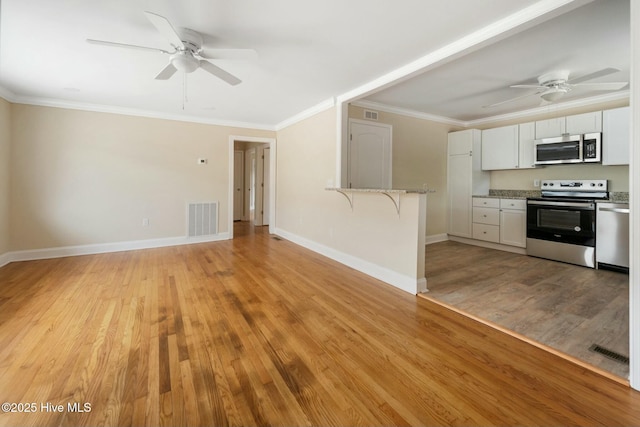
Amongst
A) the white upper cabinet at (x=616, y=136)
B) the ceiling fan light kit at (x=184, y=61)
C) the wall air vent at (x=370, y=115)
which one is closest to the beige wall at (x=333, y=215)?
the wall air vent at (x=370, y=115)

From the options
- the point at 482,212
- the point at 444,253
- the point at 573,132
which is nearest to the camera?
the point at 573,132

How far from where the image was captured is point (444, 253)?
4594 millimetres

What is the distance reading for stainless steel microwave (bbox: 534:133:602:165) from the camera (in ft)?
12.9

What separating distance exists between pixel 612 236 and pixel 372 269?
3.25 meters

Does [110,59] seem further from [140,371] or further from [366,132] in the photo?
[366,132]

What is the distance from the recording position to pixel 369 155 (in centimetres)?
445

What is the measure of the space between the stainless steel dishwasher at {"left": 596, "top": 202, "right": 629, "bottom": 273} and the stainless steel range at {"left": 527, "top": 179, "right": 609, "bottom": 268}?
0.06 metres

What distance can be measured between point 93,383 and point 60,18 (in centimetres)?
269

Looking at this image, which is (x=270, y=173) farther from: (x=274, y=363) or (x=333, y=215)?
(x=274, y=363)

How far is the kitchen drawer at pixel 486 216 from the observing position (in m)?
4.89

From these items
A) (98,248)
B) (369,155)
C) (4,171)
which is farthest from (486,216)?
(4,171)

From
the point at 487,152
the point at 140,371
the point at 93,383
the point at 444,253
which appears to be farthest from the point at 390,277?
the point at 487,152

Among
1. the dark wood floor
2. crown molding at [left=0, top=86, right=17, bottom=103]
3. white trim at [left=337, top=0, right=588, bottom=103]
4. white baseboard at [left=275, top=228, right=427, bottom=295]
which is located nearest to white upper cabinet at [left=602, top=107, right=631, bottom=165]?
the dark wood floor

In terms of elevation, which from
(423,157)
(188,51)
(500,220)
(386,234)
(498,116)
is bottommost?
(386,234)
